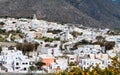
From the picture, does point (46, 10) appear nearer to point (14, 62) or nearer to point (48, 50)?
point (48, 50)

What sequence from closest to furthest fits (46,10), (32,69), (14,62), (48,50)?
(32,69), (14,62), (48,50), (46,10)

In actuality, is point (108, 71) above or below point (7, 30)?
above

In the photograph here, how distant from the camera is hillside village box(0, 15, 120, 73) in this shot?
106 ft

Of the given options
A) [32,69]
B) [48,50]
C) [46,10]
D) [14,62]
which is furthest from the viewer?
[46,10]

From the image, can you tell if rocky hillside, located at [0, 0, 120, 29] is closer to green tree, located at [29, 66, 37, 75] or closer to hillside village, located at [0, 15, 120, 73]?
hillside village, located at [0, 15, 120, 73]

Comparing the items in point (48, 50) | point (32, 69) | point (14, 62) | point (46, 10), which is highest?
point (14, 62)

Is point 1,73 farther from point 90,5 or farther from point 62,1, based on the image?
point 90,5

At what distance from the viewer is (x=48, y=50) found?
130 feet

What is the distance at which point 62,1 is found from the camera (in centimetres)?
10044

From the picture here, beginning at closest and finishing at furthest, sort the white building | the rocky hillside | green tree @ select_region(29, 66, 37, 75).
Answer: green tree @ select_region(29, 66, 37, 75), the white building, the rocky hillside

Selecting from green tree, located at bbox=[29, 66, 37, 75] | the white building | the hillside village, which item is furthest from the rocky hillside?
green tree, located at bbox=[29, 66, 37, 75]

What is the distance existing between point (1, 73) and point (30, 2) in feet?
220

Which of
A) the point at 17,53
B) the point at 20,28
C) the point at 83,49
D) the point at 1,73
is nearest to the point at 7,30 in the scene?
the point at 20,28

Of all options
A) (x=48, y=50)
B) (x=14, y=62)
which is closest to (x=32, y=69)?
(x=14, y=62)
